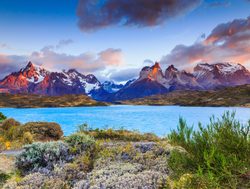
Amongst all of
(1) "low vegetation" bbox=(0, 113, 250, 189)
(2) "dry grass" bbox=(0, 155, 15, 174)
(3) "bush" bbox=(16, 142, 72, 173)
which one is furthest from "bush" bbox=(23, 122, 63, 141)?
(3) "bush" bbox=(16, 142, 72, 173)

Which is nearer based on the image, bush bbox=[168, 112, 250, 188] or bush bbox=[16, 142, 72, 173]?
bush bbox=[168, 112, 250, 188]

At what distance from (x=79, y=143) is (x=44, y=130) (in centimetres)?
1358

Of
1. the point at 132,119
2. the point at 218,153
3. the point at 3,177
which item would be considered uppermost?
the point at 218,153

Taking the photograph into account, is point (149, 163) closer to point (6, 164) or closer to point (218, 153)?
point (218, 153)

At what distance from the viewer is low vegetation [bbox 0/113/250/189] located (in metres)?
6.97

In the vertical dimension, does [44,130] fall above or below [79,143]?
below

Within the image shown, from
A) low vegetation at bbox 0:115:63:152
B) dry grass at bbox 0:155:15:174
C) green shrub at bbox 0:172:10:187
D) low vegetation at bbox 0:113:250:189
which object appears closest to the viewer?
low vegetation at bbox 0:113:250:189

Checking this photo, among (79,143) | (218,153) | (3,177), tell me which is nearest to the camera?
(218,153)

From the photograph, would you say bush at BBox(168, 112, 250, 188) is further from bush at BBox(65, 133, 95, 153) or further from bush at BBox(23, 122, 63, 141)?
bush at BBox(23, 122, 63, 141)

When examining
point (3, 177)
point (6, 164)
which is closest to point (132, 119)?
point (6, 164)

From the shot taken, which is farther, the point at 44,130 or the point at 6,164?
the point at 44,130

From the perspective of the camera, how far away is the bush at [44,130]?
2426cm

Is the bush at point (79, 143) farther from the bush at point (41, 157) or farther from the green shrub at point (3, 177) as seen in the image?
the green shrub at point (3, 177)

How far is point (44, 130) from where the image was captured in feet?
80.8
